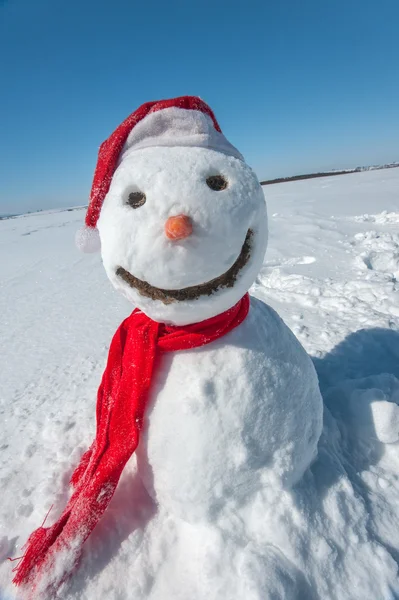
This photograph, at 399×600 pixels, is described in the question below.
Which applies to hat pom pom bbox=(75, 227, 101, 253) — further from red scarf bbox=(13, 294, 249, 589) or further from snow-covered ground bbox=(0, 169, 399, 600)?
snow-covered ground bbox=(0, 169, 399, 600)

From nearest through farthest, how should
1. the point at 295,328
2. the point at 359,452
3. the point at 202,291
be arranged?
1. the point at 202,291
2. the point at 359,452
3. the point at 295,328

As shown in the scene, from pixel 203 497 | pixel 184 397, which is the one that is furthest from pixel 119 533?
pixel 184 397

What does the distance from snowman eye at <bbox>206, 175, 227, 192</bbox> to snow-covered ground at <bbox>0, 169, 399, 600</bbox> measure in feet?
2.60

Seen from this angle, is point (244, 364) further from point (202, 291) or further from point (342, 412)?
point (342, 412)

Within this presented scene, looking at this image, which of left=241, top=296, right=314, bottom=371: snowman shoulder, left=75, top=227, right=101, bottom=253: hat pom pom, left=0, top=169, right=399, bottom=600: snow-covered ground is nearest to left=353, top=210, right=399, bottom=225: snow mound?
left=0, top=169, right=399, bottom=600: snow-covered ground

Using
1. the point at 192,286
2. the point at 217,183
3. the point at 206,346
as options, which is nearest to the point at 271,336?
the point at 206,346

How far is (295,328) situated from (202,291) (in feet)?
4.60

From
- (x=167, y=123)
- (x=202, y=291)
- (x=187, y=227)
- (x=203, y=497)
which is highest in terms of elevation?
(x=167, y=123)

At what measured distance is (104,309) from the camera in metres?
2.82

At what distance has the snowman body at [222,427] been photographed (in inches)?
36.1

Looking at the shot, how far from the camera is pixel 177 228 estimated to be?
0.73m

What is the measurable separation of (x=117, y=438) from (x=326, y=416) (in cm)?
76

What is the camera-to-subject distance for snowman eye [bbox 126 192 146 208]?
836mm

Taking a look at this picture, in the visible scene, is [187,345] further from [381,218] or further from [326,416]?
[381,218]
